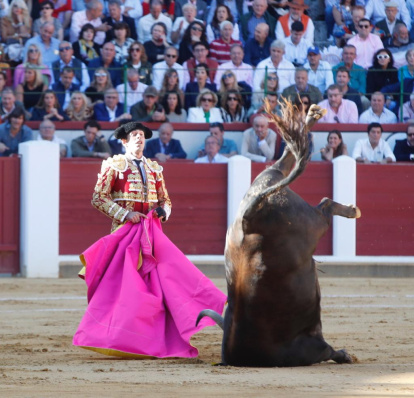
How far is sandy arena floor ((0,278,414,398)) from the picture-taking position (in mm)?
4027

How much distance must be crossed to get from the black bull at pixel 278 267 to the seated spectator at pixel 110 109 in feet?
20.1

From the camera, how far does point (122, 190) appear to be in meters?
5.70

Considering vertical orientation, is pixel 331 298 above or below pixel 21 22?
below

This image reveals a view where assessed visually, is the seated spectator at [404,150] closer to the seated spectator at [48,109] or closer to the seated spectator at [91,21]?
the seated spectator at [91,21]

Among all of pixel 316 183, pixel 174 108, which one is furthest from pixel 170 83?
pixel 316 183

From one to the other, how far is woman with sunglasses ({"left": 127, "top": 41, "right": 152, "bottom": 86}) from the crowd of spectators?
12 millimetres

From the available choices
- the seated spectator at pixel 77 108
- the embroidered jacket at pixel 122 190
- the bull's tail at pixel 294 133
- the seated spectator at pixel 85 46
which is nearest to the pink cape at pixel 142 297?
the embroidered jacket at pixel 122 190

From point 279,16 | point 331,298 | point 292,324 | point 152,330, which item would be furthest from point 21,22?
point 292,324

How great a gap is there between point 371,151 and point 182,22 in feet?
8.26

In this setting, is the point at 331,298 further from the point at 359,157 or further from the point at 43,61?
the point at 43,61

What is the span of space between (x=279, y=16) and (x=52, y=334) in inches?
263

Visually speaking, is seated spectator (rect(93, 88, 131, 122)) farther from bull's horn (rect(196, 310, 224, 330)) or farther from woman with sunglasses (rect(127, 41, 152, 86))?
bull's horn (rect(196, 310, 224, 330))

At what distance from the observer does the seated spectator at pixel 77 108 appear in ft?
34.6

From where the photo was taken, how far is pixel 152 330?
5.43 meters
